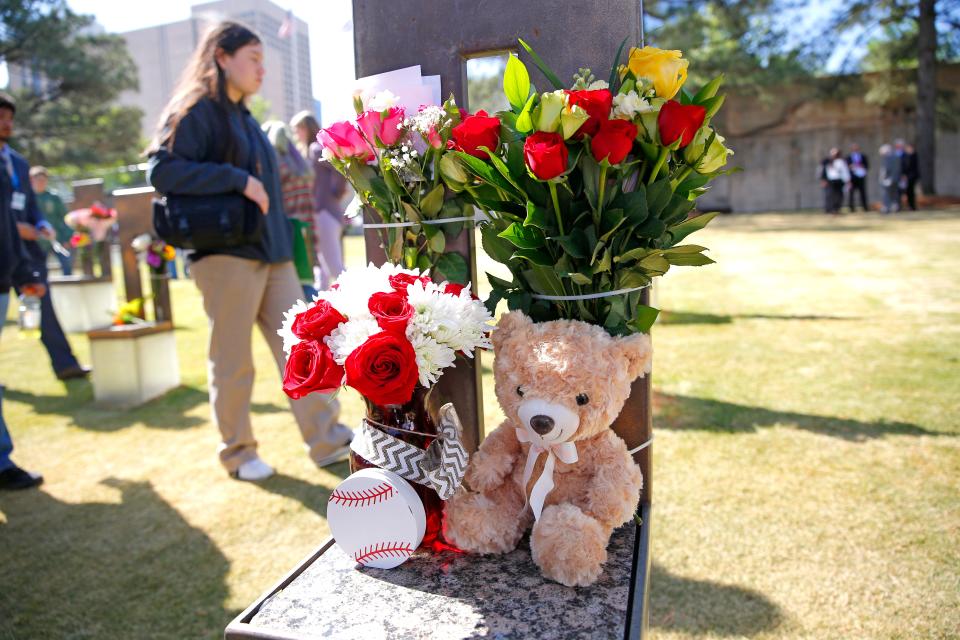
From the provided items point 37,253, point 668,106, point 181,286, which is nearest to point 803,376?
point 668,106

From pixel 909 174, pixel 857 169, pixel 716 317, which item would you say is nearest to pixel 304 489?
pixel 716 317

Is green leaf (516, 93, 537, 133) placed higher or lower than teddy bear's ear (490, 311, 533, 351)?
higher

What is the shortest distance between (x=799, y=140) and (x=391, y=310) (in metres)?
24.2

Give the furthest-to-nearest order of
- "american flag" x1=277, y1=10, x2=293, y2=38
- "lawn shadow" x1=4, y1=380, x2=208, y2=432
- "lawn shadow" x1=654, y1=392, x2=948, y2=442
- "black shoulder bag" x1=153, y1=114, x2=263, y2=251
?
"american flag" x1=277, y1=10, x2=293, y2=38
"lawn shadow" x1=4, y1=380, x2=208, y2=432
"lawn shadow" x1=654, y1=392, x2=948, y2=442
"black shoulder bag" x1=153, y1=114, x2=263, y2=251

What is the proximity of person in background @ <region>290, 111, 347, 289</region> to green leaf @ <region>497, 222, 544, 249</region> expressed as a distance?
4.13 metres

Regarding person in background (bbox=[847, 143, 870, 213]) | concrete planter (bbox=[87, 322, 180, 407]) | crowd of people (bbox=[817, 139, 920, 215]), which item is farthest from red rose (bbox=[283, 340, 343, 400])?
person in background (bbox=[847, 143, 870, 213])

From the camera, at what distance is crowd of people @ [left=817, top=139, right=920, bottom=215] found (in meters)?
16.1

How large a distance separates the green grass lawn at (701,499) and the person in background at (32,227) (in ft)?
0.66

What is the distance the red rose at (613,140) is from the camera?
1187mm

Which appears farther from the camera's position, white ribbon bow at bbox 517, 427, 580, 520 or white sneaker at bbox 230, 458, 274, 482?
white sneaker at bbox 230, 458, 274, 482

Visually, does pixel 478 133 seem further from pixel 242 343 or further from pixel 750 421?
pixel 750 421

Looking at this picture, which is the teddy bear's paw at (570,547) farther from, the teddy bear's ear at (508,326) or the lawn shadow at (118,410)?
the lawn shadow at (118,410)

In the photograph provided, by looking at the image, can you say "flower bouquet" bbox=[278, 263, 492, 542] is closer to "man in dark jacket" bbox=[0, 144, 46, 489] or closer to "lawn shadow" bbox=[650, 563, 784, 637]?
"lawn shadow" bbox=[650, 563, 784, 637]

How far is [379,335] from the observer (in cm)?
123
